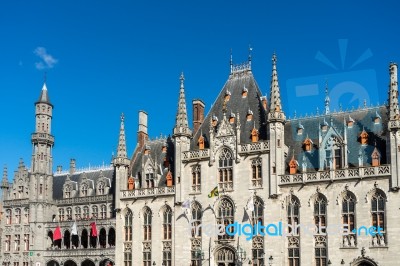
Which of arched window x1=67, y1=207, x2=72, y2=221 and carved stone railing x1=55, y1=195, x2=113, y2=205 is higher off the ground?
carved stone railing x1=55, y1=195, x2=113, y2=205

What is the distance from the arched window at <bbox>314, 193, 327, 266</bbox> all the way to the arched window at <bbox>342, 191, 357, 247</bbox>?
6.08ft

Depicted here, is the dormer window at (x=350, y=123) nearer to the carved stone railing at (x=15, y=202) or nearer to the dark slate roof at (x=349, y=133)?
the dark slate roof at (x=349, y=133)

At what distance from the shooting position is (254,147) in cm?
6097

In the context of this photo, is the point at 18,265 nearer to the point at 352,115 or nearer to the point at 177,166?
the point at 177,166

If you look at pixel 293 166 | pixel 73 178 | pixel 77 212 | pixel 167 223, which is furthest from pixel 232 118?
pixel 73 178

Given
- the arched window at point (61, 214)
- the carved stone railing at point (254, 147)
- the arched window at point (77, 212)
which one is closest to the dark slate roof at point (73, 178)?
the arched window at point (61, 214)

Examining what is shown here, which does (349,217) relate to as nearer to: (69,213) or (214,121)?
(214,121)

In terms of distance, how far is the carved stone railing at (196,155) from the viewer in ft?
210

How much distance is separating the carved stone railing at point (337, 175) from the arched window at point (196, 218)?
10.1m

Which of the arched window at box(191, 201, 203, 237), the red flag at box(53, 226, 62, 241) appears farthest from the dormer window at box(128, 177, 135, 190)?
the red flag at box(53, 226, 62, 241)

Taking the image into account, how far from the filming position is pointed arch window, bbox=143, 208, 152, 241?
6630 cm

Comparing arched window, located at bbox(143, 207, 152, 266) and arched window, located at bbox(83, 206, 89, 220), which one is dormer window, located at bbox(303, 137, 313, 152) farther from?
arched window, located at bbox(83, 206, 89, 220)

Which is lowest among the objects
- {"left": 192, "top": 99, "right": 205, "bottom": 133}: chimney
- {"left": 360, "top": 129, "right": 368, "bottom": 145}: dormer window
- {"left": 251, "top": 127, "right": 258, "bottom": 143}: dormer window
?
{"left": 360, "top": 129, "right": 368, "bottom": 145}: dormer window

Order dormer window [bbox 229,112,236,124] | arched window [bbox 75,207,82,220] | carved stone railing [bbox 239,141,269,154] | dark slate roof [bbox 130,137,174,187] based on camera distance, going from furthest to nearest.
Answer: arched window [bbox 75,207,82,220]
dark slate roof [bbox 130,137,174,187]
dormer window [bbox 229,112,236,124]
carved stone railing [bbox 239,141,269,154]
